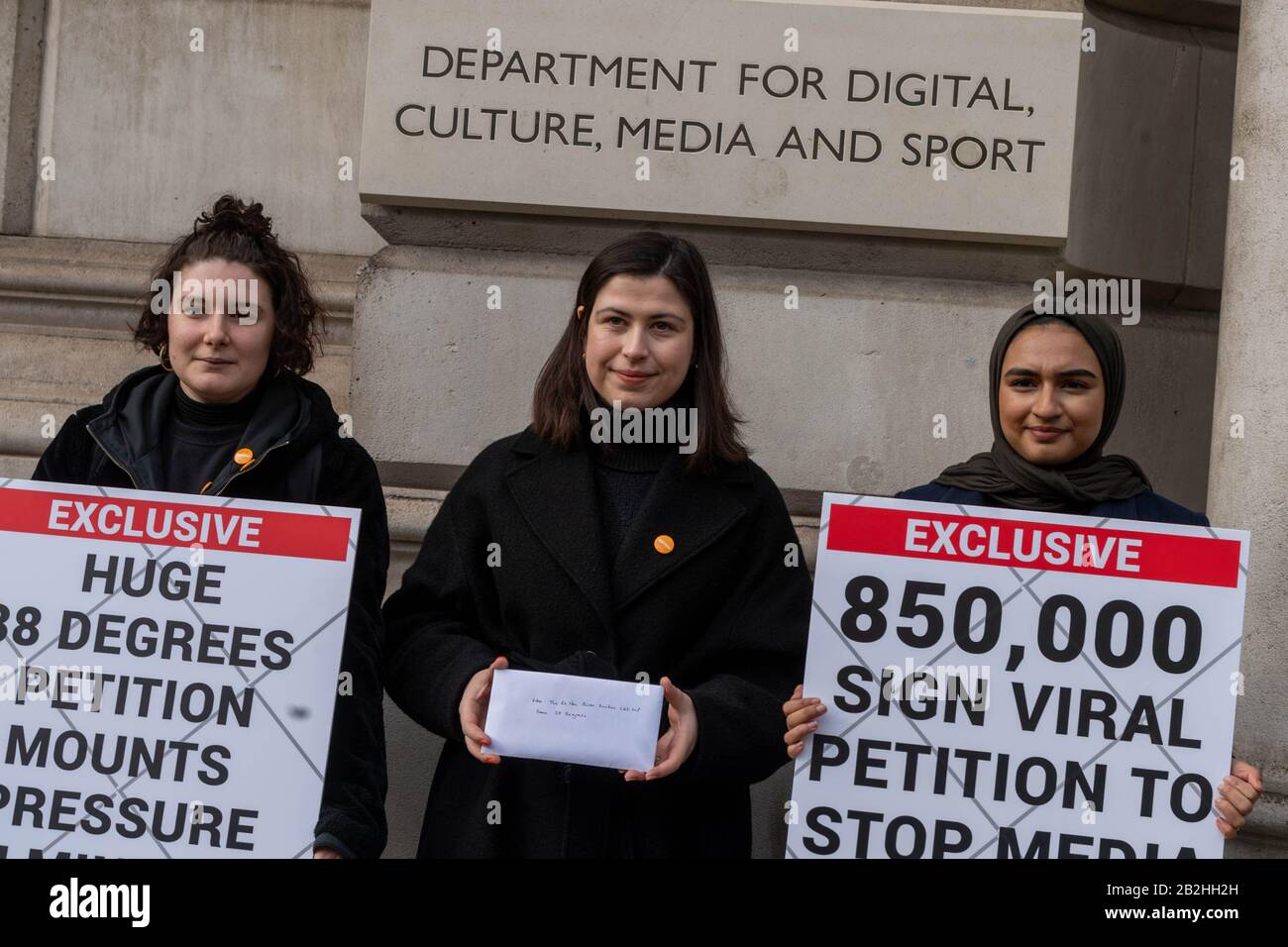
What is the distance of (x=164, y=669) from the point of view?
10.8 feet

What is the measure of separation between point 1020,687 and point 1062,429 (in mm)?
567

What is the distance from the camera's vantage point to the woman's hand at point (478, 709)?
3.09 m

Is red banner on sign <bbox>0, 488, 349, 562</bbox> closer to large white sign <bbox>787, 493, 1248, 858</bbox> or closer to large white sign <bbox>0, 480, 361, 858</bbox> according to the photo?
large white sign <bbox>0, 480, 361, 858</bbox>

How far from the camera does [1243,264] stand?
4344 millimetres

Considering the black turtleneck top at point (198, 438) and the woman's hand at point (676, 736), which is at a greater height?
the black turtleneck top at point (198, 438)

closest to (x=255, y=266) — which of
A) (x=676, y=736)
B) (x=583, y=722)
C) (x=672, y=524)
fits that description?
(x=672, y=524)


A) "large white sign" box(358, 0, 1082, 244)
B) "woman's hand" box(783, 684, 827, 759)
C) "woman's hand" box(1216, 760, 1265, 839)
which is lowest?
"woman's hand" box(1216, 760, 1265, 839)

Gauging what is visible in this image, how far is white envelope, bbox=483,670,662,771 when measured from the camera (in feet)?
9.98

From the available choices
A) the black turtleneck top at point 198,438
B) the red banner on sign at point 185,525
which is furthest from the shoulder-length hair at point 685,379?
the black turtleneck top at point 198,438

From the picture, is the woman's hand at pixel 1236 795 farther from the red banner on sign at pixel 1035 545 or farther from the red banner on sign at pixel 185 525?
the red banner on sign at pixel 185 525

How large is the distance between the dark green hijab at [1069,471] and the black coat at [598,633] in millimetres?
485

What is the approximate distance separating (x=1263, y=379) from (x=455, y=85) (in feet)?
8.24

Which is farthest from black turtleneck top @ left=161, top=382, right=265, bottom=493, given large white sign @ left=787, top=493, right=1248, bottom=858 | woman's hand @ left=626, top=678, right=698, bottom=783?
large white sign @ left=787, top=493, right=1248, bottom=858

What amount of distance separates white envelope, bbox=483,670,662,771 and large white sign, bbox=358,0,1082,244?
209 cm
